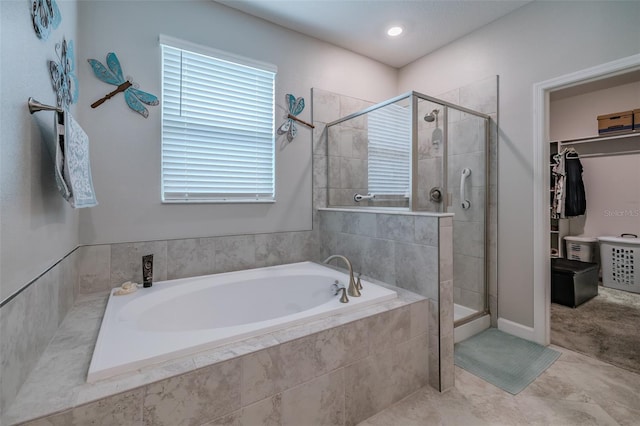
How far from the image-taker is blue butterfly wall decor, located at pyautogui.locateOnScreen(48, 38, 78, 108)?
1296 millimetres

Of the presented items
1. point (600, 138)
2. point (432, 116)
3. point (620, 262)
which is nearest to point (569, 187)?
point (600, 138)

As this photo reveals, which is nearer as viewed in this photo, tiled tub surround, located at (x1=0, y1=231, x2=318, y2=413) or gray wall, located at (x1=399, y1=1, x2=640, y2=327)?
tiled tub surround, located at (x1=0, y1=231, x2=318, y2=413)

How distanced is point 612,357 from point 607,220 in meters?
2.65

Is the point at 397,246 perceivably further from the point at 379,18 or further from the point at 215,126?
the point at 379,18

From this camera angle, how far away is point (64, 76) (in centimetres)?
143

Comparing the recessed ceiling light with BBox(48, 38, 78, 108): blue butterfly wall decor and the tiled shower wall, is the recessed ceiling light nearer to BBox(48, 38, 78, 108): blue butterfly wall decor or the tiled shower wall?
the tiled shower wall

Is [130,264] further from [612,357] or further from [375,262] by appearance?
[612,357]

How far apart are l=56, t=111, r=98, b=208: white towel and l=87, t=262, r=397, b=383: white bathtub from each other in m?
0.58

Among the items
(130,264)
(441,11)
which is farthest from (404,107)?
(130,264)

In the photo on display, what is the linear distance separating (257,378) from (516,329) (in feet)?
7.40

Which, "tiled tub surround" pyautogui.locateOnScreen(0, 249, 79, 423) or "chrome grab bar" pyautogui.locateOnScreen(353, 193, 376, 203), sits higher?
"chrome grab bar" pyautogui.locateOnScreen(353, 193, 376, 203)

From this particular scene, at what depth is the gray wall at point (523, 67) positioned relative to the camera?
1973 mm

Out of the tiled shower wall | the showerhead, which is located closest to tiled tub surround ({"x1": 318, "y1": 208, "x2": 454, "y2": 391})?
the tiled shower wall

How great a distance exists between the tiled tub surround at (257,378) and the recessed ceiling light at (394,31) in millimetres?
2290
